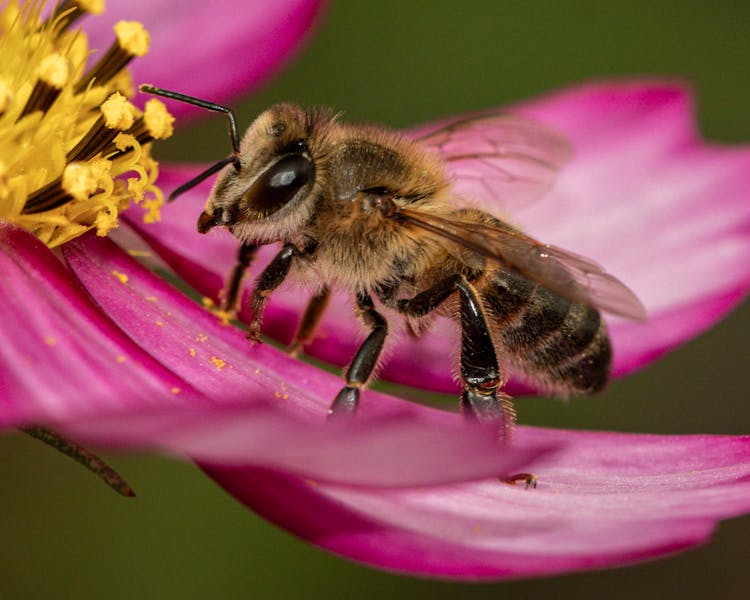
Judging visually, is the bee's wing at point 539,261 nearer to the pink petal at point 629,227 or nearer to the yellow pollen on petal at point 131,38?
the pink petal at point 629,227

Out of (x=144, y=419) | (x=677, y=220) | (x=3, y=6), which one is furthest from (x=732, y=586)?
(x=144, y=419)

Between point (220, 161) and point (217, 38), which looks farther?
point (217, 38)

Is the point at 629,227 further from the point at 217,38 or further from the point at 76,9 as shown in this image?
the point at 76,9

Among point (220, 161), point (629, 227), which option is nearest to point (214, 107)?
point (220, 161)

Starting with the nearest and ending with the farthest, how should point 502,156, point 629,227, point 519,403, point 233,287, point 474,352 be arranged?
point 474,352 → point 233,287 → point 502,156 → point 629,227 → point 519,403

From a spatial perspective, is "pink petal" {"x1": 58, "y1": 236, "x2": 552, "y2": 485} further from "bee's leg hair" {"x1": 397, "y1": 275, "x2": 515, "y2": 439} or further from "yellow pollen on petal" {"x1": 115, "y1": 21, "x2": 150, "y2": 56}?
"yellow pollen on petal" {"x1": 115, "y1": 21, "x2": 150, "y2": 56}

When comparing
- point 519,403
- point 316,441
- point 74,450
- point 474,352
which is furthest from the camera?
point 519,403

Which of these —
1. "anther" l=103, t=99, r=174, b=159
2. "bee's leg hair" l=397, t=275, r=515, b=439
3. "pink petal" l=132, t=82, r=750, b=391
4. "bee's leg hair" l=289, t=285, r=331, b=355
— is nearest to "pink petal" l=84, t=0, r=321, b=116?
"pink petal" l=132, t=82, r=750, b=391
